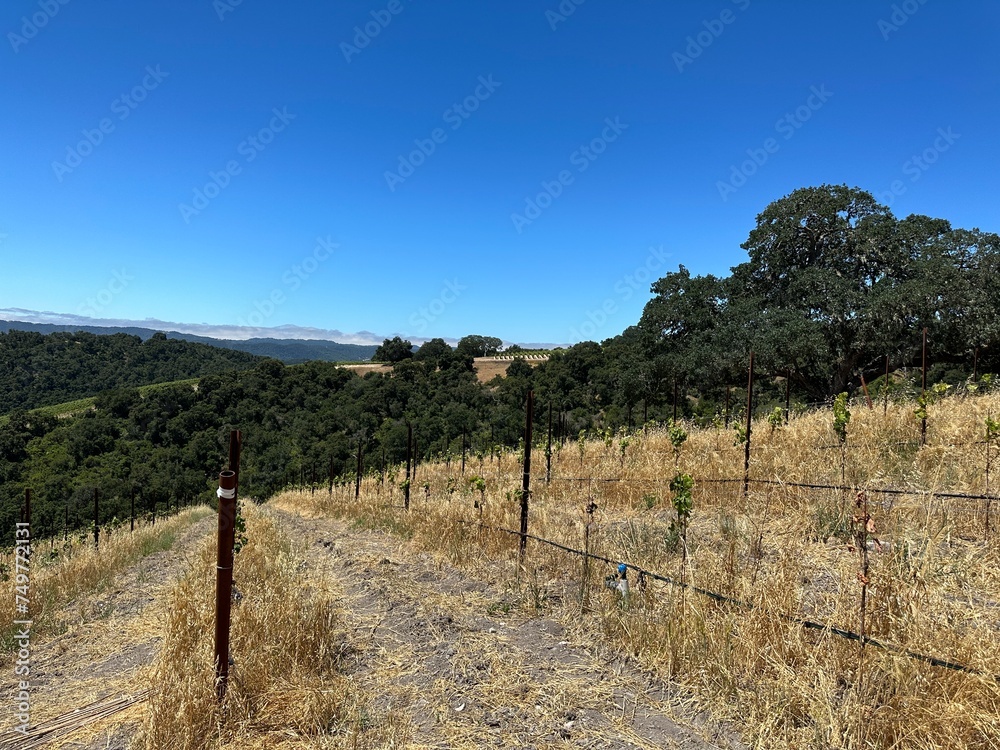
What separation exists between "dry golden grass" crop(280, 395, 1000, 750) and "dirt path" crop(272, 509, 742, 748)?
0.27 m

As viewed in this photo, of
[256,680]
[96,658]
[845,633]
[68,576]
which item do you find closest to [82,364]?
[68,576]

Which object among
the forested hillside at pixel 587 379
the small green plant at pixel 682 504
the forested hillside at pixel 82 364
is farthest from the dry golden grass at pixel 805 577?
the forested hillside at pixel 82 364

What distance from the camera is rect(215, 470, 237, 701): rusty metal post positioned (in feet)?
8.75

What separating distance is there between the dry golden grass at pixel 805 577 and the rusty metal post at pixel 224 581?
2434 millimetres

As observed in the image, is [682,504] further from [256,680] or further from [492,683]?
[256,680]

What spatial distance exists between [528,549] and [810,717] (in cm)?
345

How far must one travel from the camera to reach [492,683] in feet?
10.0

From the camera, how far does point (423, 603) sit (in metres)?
4.66

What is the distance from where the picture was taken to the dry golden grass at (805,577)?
2227 millimetres

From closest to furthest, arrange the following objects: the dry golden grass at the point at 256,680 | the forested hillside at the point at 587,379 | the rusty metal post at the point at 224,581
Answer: the dry golden grass at the point at 256,680, the rusty metal post at the point at 224,581, the forested hillside at the point at 587,379

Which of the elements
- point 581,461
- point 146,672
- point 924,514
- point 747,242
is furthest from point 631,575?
point 747,242

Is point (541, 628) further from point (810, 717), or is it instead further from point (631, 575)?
point (810, 717)

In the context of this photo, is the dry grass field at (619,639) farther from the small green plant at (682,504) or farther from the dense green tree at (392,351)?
the dense green tree at (392,351)

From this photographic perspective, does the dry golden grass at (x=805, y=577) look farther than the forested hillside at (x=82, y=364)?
No
